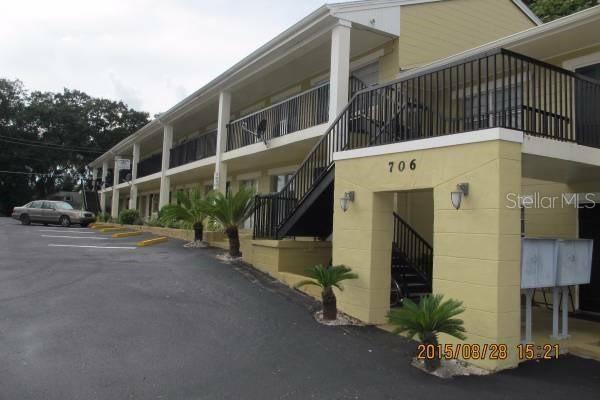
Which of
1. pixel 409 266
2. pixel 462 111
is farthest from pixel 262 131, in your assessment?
pixel 462 111

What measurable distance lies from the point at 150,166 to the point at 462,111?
20729 mm

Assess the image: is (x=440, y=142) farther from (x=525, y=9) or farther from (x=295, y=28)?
(x=525, y=9)

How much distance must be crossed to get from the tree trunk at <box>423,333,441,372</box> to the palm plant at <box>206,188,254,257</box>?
21.3ft

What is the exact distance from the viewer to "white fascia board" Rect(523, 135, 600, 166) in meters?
6.02

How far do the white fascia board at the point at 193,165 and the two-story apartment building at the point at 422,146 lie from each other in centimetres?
104

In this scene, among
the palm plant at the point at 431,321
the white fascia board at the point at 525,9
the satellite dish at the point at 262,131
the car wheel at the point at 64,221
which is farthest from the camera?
the car wheel at the point at 64,221

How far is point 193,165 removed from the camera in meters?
19.2

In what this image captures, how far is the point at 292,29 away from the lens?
1143cm

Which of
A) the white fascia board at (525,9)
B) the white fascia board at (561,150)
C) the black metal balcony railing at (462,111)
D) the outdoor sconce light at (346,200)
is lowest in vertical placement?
the outdoor sconce light at (346,200)

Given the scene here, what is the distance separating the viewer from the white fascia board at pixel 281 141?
11477mm

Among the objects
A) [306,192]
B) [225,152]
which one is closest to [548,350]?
[306,192]

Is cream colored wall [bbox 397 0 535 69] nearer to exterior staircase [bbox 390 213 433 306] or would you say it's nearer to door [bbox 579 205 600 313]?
exterior staircase [bbox 390 213 433 306]

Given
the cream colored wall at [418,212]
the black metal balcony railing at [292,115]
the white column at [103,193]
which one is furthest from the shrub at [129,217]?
the cream colored wall at [418,212]

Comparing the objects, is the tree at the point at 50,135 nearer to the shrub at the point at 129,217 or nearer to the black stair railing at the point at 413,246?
the shrub at the point at 129,217
